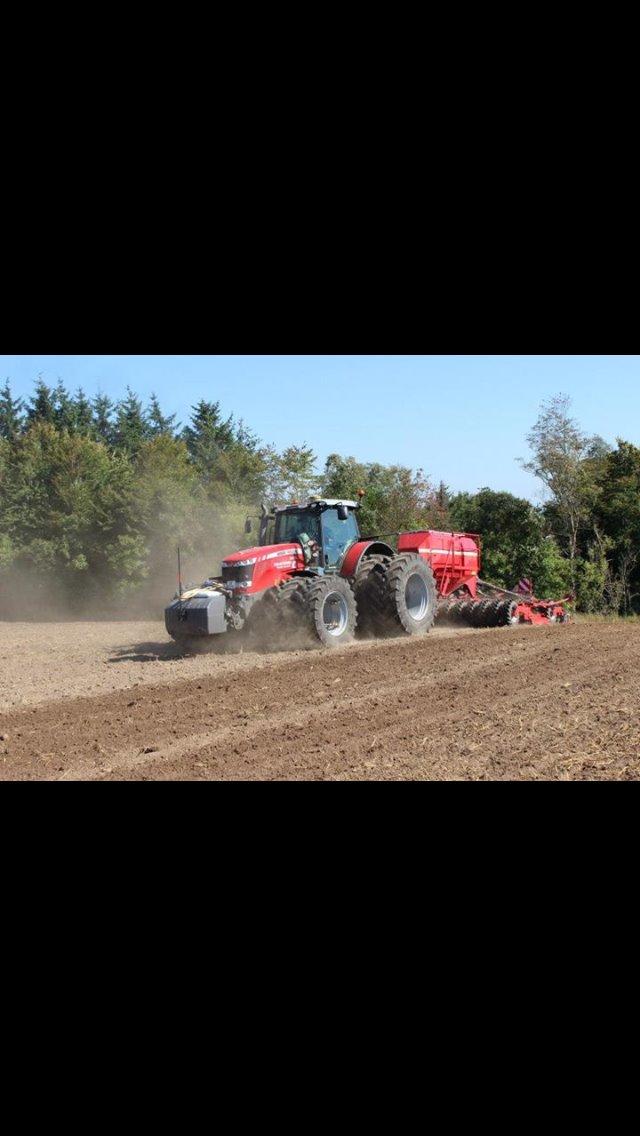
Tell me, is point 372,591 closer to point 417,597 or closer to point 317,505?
point 417,597

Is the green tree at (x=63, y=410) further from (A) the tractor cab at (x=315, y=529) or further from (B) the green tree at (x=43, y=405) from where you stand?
(A) the tractor cab at (x=315, y=529)

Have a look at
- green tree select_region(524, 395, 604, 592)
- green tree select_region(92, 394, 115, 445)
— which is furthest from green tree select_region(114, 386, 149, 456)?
green tree select_region(524, 395, 604, 592)

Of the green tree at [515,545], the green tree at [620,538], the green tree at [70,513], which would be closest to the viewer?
the green tree at [515,545]

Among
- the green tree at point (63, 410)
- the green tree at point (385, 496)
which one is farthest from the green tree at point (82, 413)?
the green tree at point (385, 496)

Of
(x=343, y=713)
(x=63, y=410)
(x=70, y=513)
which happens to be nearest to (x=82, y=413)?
(x=63, y=410)

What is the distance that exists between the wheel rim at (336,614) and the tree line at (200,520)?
8622mm

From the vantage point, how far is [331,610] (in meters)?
11.8

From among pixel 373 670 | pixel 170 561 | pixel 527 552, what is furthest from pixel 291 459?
pixel 373 670

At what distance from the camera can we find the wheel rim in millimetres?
11734

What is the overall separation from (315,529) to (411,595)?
1.88 meters

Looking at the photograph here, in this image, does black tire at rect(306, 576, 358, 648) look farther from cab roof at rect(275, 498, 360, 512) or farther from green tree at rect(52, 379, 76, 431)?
green tree at rect(52, 379, 76, 431)

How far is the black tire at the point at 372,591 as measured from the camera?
12.4 metres
